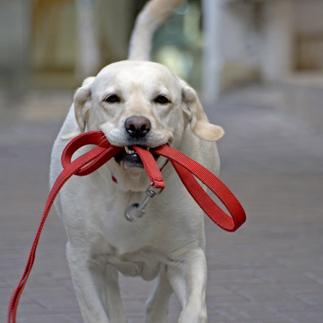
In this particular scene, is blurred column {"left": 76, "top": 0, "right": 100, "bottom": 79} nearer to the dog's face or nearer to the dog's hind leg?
the dog's hind leg

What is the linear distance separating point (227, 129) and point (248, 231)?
6144 mm

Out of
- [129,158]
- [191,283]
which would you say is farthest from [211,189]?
[191,283]

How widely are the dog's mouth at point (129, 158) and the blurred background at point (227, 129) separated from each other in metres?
1.33

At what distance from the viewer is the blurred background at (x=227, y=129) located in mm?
6438

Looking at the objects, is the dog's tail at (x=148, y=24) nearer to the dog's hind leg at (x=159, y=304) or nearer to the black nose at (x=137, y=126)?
the dog's hind leg at (x=159, y=304)

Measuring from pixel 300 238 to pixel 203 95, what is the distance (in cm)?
1178

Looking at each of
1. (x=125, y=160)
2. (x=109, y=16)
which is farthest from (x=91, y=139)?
(x=109, y=16)

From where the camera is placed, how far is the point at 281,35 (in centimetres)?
1805

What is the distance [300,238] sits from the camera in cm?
779

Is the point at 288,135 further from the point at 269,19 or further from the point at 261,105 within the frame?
the point at 269,19

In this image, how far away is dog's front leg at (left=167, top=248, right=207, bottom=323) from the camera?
4785 mm

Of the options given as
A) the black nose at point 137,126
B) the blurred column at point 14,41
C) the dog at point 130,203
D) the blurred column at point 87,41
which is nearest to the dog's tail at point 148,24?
the dog at point 130,203

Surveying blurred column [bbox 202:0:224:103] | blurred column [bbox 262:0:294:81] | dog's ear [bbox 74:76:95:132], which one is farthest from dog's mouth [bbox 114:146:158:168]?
blurred column [bbox 202:0:224:103]

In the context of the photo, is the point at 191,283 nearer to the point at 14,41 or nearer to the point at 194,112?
the point at 194,112
